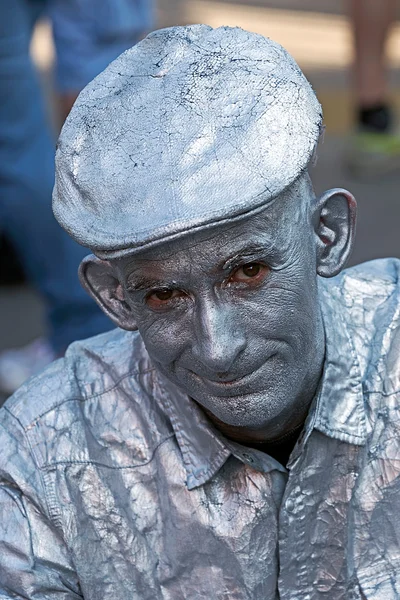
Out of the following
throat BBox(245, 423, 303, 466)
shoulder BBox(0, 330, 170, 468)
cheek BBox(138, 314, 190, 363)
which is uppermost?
cheek BBox(138, 314, 190, 363)

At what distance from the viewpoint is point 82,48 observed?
4727 millimetres

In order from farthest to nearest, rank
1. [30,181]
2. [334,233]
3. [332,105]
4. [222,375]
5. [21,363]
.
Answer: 1. [332,105]
2. [21,363]
3. [30,181]
4. [334,233]
5. [222,375]

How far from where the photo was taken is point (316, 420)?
218 cm

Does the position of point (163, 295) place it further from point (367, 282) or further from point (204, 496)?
point (367, 282)

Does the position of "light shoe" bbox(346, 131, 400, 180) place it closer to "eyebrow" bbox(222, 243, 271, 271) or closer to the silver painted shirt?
the silver painted shirt

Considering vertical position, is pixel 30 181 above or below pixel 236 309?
below

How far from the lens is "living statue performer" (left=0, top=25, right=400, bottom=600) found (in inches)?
73.3

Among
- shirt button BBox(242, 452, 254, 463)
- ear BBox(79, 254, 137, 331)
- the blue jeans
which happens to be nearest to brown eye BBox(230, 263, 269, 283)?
ear BBox(79, 254, 137, 331)

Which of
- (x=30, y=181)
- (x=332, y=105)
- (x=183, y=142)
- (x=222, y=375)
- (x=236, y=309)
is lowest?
(x=332, y=105)

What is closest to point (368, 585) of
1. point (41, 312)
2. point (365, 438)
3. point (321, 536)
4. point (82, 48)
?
point (321, 536)

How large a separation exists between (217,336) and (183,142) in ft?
0.96

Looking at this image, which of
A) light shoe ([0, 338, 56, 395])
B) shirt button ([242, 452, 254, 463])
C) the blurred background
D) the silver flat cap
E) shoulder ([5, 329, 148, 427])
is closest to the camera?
the silver flat cap

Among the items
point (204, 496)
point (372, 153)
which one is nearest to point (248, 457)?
point (204, 496)

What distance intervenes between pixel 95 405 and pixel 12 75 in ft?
7.44
